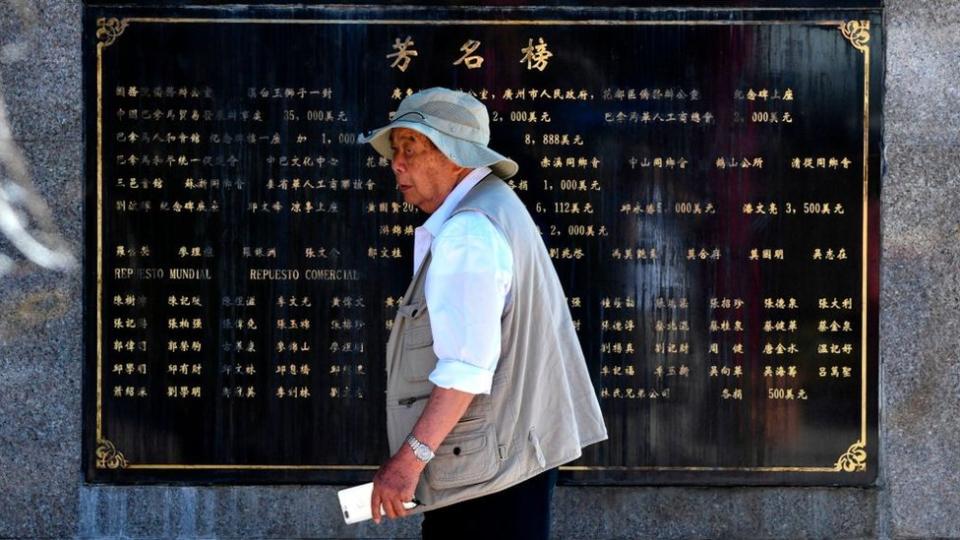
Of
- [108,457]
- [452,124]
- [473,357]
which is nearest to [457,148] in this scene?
[452,124]

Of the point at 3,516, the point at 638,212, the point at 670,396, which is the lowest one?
the point at 3,516

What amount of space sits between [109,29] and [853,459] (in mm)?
3644

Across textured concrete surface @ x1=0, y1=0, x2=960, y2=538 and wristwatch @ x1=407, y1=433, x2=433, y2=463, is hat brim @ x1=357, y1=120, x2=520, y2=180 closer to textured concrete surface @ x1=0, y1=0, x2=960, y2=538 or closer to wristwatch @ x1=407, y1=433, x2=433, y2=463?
wristwatch @ x1=407, y1=433, x2=433, y2=463

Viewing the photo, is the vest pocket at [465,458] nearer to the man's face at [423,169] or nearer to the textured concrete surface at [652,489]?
the man's face at [423,169]

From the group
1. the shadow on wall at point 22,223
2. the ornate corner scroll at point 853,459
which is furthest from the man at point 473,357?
the shadow on wall at point 22,223

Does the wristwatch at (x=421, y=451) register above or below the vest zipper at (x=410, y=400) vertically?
below

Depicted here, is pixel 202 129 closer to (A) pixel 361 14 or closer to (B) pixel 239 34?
(B) pixel 239 34

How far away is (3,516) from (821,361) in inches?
140

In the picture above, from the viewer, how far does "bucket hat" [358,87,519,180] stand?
3.46 m

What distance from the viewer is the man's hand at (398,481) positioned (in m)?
3.23

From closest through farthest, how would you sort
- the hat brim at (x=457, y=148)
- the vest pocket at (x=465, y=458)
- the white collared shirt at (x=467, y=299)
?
the white collared shirt at (x=467, y=299)
the vest pocket at (x=465, y=458)
the hat brim at (x=457, y=148)

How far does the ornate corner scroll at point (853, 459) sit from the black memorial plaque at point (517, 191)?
3cm

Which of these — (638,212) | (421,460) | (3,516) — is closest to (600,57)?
(638,212)

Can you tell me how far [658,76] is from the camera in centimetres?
540
